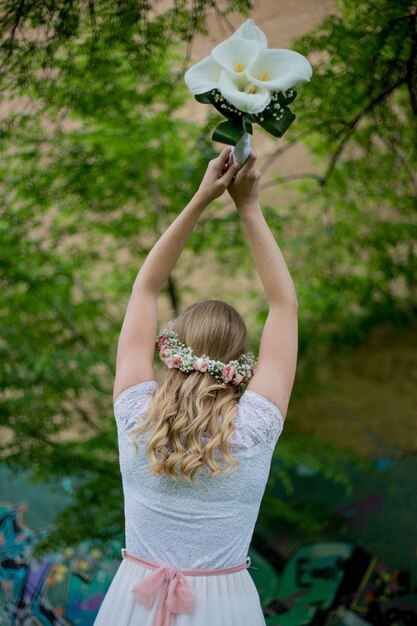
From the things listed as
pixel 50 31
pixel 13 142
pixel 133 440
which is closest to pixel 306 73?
pixel 133 440

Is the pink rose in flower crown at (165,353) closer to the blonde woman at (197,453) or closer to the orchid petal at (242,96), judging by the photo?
the blonde woman at (197,453)

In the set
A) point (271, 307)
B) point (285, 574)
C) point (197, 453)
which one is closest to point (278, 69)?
point (271, 307)

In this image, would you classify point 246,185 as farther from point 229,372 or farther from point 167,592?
point 167,592

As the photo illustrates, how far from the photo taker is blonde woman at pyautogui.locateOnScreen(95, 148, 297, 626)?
168 centimetres

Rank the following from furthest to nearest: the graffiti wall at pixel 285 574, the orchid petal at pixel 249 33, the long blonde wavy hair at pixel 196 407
→ the graffiti wall at pixel 285 574 → the orchid petal at pixel 249 33 → the long blonde wavy hair at pixel 196 407

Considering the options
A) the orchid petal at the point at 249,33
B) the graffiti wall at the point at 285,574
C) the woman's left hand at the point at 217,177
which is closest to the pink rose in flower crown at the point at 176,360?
the woman's left hand at the point at 217,177

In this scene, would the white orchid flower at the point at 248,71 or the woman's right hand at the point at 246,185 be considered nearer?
the white orchid flower at the point at 248,71

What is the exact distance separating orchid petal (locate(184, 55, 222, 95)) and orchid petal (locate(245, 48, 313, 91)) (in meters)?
0.09

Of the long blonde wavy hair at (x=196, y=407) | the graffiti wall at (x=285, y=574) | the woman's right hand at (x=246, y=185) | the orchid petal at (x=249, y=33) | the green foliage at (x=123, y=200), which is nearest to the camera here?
the long blonde wavy hair at (x=196, y=407)

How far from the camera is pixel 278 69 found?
1772 millimetres

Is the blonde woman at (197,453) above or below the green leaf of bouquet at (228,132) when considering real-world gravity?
below

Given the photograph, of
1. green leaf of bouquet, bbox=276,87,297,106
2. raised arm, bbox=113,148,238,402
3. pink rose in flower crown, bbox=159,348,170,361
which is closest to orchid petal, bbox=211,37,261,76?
green leaf of bouquet, bbox=276,87,297,106

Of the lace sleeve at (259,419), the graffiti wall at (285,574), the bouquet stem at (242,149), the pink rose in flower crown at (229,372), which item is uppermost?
the bouquet stem at (242,149)

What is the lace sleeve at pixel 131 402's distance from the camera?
5.71 feet
